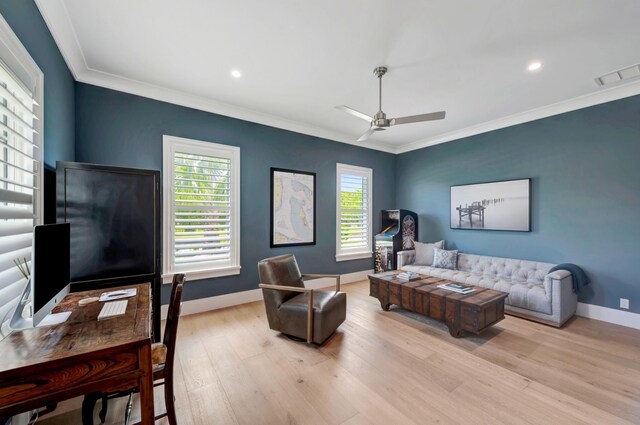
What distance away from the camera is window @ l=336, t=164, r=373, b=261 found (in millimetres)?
5195

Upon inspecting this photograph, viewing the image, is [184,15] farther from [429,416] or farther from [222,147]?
[429,416]

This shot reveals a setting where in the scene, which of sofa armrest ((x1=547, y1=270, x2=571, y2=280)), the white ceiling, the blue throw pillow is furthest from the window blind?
sofa armrest ((x1=547, y1=270, x2=571, y2=280))

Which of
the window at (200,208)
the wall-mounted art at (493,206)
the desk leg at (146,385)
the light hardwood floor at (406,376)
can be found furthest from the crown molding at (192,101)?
the desk leg at (146,385)

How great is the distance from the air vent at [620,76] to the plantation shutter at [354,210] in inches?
139

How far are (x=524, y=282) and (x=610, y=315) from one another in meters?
0.93

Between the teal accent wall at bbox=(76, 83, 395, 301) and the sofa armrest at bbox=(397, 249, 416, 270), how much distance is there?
2.64 ft

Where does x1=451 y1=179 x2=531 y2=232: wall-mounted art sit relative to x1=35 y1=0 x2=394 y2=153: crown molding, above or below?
below

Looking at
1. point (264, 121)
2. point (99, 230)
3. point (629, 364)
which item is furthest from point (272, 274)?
point (629, 364)

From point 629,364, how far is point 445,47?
11.4ft

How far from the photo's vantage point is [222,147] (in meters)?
3.82

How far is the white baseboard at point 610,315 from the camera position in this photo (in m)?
3.18

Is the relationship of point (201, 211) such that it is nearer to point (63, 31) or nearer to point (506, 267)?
point (63, 31)

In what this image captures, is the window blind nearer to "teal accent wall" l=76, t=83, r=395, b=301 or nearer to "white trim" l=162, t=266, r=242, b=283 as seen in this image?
"white trim" l=162, t=266, r=242, b=283

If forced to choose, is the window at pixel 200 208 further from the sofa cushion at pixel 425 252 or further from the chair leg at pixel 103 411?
the sofa cushion at pixel 425 252
